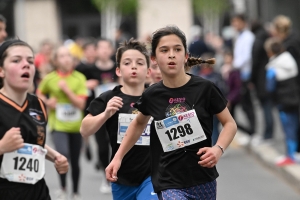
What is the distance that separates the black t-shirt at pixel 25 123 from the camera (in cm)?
527

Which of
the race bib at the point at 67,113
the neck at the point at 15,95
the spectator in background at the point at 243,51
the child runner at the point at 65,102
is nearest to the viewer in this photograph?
the neck at the point at 15,95

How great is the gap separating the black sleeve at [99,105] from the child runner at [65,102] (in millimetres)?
3225

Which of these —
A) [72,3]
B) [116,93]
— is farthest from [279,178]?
[72,3]

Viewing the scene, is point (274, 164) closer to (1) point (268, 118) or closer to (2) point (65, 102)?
(1) point (268, 118)

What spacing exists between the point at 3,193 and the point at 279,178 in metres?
6.23

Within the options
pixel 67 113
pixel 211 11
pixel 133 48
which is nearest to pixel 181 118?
pixel 133 48

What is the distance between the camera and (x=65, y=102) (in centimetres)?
996

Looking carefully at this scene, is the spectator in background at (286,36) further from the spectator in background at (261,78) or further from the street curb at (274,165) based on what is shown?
the street curb at (274,165)

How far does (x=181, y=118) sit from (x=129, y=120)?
108 cm

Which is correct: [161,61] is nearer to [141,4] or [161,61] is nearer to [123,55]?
[123,55]

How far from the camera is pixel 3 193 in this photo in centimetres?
522

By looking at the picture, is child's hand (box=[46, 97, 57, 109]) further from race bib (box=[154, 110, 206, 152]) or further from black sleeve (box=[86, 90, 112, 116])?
race bib (box=[154, 110, 206, 152])

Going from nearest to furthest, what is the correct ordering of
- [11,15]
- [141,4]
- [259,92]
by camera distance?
[259,92] < [141,4] < [11,15]

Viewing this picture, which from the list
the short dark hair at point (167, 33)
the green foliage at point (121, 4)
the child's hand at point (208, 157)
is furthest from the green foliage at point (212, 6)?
the child's hand at point (208, 157)
